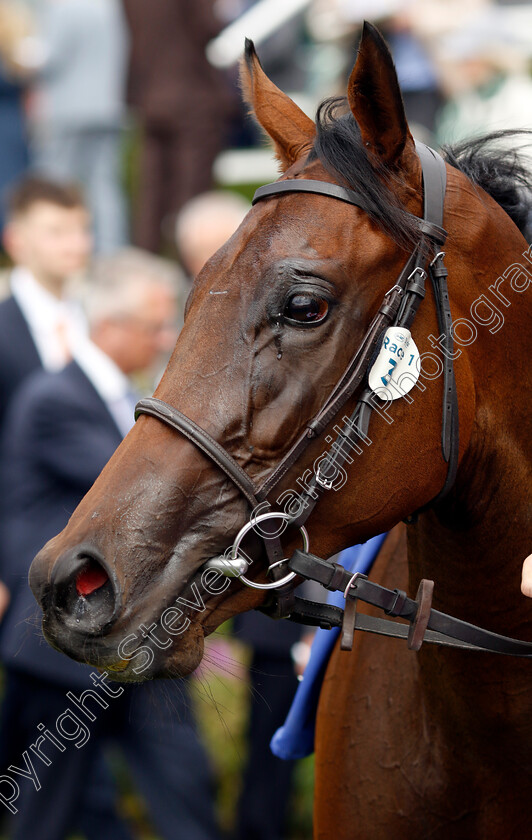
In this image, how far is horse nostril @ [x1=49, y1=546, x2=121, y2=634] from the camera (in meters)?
2.21

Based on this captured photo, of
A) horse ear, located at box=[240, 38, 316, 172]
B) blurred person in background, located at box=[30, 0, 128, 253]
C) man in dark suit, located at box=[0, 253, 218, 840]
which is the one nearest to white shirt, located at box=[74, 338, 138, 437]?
man in dark suit, located at box=[0, 253, 218, 840]

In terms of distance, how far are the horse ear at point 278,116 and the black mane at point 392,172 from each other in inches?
5.5

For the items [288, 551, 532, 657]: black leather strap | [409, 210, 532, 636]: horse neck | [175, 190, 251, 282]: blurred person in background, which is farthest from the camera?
[175, 190, 251, 282]: blurred person in background

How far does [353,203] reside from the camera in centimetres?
248

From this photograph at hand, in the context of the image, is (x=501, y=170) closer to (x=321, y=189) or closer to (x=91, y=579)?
(x=321, y=189)

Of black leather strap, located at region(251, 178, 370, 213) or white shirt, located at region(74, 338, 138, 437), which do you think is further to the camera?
white shirt, located at region(74, 338, 138, 437)

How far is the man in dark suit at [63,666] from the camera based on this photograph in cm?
483

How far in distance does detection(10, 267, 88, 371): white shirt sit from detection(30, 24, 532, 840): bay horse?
373 cm

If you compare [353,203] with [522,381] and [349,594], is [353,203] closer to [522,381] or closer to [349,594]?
[522,381]

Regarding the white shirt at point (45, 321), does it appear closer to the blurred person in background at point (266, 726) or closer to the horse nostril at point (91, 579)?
the blurred person in background at point (266, 726)

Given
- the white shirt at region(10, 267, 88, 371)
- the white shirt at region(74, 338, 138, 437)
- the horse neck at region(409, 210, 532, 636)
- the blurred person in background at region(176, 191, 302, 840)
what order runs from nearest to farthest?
the horse neck at region(409, 210, 532, 636)
the white shirt at region(74, 338, 138, 437)
the blurred person in background at region(176, 191, 302, 840)
the white shirt at region(10, 267, 88, 371)

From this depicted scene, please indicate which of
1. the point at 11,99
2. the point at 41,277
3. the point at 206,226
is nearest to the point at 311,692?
the point at 206,226

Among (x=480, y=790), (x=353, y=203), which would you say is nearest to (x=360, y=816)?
(x=480, y=790)

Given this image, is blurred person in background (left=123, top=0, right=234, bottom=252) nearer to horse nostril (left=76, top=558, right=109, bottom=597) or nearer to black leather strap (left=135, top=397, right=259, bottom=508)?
black leather strap (left=135, top=397, right=259, bottom=508)
